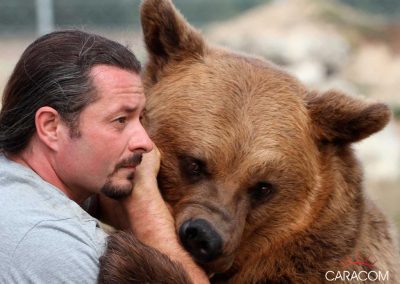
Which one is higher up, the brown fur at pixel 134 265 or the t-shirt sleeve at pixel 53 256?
the t-shirt sleeve at pixel 53 256

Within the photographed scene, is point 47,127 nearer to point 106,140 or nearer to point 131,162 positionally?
point 106,140

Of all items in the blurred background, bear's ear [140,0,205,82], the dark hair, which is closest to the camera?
the dark hair

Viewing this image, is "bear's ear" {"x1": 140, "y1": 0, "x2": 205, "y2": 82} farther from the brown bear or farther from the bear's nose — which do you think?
the bear's nose

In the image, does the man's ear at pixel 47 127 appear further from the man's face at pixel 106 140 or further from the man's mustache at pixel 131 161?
the man's mustache at pixel 131 161

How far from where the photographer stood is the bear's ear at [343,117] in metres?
5.16

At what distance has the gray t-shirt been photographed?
3.87 meters

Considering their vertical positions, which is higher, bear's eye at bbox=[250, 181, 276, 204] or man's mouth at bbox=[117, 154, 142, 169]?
man's mouth at bbox=[117, 154, 142, 169]

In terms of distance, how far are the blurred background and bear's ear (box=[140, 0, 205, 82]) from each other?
8915 millimetres

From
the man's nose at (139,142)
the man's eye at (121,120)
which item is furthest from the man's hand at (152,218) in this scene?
the man's eye at (121,120)

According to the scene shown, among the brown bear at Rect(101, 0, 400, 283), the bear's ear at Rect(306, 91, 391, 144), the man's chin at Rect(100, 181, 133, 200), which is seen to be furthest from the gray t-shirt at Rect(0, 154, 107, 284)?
the bear's ear at Rect(306, 91, 391, 144)

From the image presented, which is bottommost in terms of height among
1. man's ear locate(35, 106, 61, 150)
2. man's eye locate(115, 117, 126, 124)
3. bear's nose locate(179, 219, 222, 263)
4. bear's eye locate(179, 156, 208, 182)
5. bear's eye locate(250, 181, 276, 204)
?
bear's eye locate(250, 181, 276, 204)

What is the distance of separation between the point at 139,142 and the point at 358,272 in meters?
1.54

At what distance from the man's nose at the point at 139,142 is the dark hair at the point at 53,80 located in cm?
28

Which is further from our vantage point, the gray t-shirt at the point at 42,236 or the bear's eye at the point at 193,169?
the bear's eye at the point at 193,169
